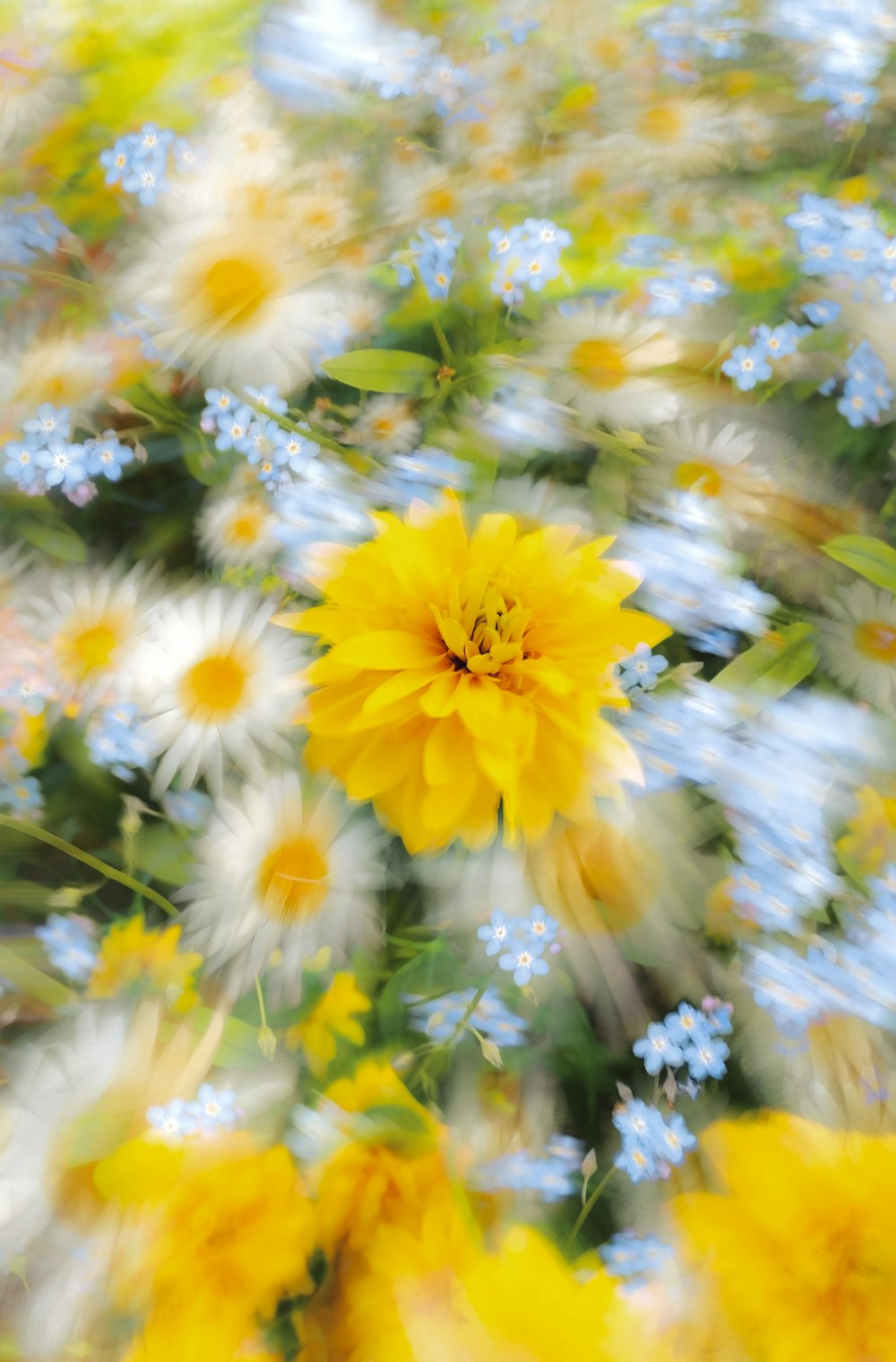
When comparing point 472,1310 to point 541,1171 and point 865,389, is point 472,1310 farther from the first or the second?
point 865,389

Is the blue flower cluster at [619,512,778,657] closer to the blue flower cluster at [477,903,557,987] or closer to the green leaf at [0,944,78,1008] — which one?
the blue flower cluster at [477,903,557,987]

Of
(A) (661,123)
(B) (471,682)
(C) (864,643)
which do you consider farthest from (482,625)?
(A) (661,123)

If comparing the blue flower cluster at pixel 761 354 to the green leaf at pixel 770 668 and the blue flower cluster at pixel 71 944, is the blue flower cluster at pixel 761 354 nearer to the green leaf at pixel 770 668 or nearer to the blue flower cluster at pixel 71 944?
the green leaf at pixel 770 668

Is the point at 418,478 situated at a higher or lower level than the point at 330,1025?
higher

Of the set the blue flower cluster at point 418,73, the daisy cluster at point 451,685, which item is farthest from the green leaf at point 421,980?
the blue flower cluster at point 418,73

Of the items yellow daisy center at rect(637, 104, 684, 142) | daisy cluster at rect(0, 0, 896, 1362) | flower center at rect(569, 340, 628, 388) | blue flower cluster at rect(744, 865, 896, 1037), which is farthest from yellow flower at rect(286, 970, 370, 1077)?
yellow daisy center at rect(637, 104, 684, 142)
